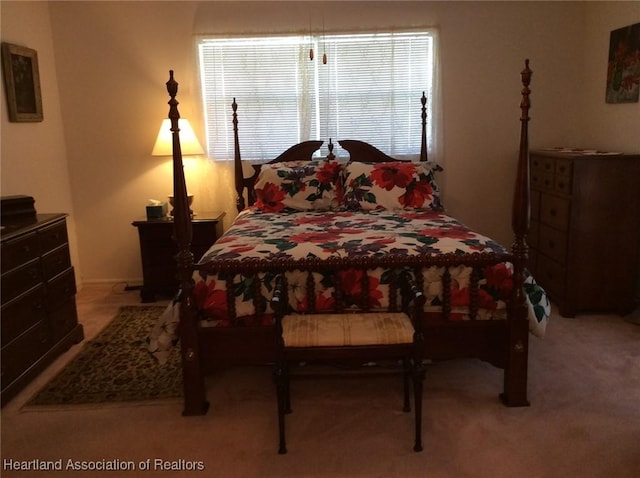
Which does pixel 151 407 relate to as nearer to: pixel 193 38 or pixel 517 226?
pixel 517 226

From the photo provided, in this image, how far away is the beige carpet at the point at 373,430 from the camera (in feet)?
6.23

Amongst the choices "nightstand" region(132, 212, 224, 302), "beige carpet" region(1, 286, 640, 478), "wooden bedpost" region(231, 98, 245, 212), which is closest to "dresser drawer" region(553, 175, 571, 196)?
"beige carpet" region(1, 286, 640, 478)

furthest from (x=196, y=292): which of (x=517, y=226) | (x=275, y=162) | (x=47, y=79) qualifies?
(x=47, y=79)

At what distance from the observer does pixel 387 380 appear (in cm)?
251

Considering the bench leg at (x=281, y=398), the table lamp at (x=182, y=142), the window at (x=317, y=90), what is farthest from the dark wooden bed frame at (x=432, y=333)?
the window at (x=317, y=90)

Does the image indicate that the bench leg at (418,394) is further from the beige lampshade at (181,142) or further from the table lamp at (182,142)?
the beige lampshade at (181,142)

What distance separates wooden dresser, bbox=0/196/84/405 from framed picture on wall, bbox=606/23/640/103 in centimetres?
361

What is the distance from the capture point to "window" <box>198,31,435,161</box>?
3857 mm

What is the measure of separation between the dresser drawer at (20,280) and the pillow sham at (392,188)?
1.86 m

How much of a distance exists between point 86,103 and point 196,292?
2.46 meters

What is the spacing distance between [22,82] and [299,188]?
1.97m

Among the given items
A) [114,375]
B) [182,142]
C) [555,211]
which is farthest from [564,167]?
[114,375]

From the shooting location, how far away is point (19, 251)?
246cm

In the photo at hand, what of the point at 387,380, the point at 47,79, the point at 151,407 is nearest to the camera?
the point at 151,407
